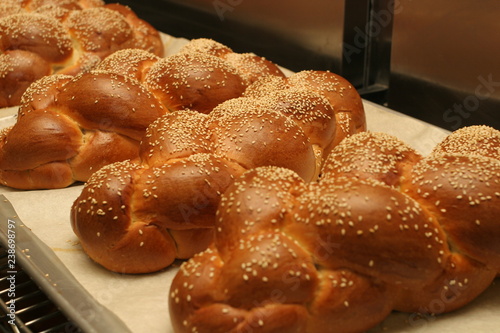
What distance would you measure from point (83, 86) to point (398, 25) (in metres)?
1.43

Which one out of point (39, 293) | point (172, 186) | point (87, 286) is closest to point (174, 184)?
point (172, 186)

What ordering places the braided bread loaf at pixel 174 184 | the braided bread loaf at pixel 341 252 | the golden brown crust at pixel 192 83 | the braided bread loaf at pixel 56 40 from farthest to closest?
1. the braided bread loaf at pixel 56 40
2. the golden brown crust at pixel 192 83
3. the braided bread loaf at pixel 174 184
4. the braided bread loaf at pixel 341 252

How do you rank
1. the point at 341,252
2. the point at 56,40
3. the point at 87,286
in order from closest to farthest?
1. the point at 341,252
2. the point at 87,286
3. the point at 56,40

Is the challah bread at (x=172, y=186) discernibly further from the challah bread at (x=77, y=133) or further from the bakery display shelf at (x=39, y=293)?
the challah bread at (x=77, y=133)

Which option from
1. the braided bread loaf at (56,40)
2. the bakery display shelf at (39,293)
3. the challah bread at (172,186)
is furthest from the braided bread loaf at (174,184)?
the braided bread loaf at (56,40)

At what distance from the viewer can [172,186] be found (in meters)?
1.83

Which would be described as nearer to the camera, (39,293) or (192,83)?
(39,293)

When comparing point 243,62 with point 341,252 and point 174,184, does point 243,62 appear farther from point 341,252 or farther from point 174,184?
point 341,252

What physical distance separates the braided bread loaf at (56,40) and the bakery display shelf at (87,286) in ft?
2.99

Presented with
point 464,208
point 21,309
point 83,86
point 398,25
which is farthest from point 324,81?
point 21,309

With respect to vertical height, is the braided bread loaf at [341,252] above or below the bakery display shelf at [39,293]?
above

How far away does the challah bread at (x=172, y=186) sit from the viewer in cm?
183

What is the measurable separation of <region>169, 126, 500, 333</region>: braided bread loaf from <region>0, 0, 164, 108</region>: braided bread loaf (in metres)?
1.90

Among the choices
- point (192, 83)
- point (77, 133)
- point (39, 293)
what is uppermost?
A: point (192, 83)
